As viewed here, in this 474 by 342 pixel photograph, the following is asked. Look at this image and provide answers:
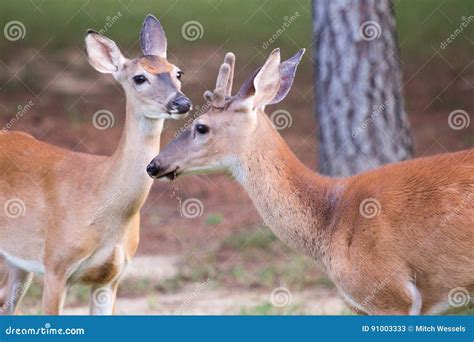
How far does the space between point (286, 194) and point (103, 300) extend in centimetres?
159

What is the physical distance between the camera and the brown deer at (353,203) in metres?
6.69

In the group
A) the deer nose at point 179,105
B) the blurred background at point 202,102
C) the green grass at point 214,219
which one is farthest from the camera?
the green grass at point 214,219

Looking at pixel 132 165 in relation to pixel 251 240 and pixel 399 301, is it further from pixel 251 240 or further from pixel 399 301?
pixel 251 240

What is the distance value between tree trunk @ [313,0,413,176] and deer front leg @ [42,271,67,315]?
291cm

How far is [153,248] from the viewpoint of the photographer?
36.1 feet

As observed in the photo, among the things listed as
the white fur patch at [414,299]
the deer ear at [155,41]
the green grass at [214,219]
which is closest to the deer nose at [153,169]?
the deer ear at [155,41]

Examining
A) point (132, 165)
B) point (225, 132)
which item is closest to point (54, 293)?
point (132, 165)

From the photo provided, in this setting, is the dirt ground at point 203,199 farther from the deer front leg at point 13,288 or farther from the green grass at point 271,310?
the deer front leg at point 13,288

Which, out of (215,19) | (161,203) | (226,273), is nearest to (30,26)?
(215,19)

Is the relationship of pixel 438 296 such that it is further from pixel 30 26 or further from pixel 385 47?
pixel 30 26

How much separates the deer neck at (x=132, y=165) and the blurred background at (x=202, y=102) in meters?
1.82

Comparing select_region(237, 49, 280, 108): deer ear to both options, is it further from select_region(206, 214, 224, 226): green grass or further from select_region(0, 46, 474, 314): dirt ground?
select_region(206, 214, 224, 226): green grass

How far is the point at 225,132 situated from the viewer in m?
7.09

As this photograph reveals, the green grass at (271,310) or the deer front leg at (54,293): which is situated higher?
the deer front leg at (54,293)
